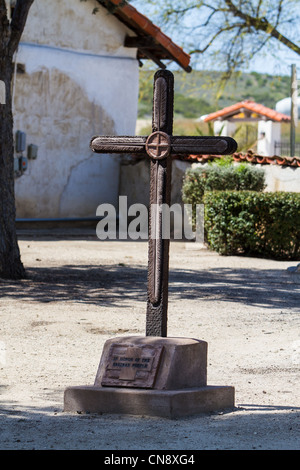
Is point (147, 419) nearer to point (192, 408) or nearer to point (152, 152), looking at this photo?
point (192, 408)

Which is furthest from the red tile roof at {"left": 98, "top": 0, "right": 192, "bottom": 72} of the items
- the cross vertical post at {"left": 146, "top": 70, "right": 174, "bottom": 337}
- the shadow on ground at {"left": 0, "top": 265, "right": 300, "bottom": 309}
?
the cross vertical post at {"left": 146, "top": 70, "right": 174, "bottom": 337}

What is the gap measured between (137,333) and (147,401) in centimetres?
290

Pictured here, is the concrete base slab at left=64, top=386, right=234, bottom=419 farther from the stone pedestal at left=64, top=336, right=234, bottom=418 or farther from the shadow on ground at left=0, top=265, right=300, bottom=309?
the shadow on ground at left=0, top=265, right=300, bottom=309

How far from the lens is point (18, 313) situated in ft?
29.3

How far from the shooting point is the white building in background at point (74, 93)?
1819 centimetres

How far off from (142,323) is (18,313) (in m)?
1.34

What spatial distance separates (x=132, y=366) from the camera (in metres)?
5.38

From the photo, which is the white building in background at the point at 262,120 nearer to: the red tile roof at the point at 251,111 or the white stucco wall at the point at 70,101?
the red tile roof at the point at 251,111

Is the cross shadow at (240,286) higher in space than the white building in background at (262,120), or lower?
lower

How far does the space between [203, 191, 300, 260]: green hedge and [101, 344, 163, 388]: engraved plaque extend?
853 cm

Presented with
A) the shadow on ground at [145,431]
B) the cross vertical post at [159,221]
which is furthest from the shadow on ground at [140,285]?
the shadow on ground at [145,431]

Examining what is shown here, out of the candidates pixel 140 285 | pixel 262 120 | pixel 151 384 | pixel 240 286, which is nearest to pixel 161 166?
pixel 151 384

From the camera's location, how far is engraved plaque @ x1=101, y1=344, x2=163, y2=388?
5293mm
